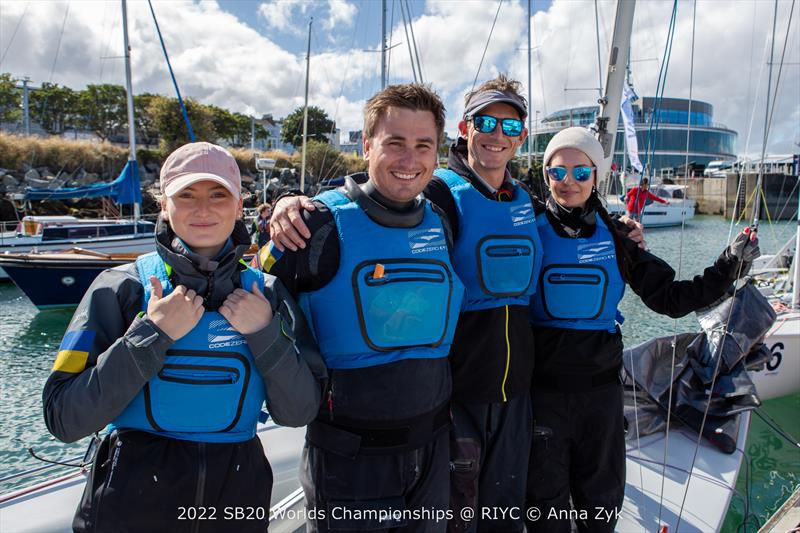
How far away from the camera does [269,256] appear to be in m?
1.71

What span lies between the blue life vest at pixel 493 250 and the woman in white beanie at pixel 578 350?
24 centimetres

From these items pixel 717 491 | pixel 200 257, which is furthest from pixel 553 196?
pixel 717 491

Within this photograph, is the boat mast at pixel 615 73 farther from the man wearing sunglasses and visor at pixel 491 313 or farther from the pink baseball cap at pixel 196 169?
the pink baseball cap at pixel 196 169

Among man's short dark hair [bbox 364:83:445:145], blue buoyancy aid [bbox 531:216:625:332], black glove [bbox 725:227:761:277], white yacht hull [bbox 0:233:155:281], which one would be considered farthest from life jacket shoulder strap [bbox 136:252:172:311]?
white yacht hull [bbox 0:233:155:281]

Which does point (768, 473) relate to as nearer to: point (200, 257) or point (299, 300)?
point (299, 300)

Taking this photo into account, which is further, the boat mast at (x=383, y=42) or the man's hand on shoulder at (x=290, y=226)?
the boat mast at (x=383, y=42)

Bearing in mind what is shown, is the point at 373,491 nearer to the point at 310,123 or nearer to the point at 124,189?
the point at 124,189

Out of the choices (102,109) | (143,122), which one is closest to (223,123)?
(143,122)

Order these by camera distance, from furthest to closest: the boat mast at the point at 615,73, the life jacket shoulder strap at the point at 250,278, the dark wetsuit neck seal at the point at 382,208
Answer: the boat mast at the point at 615,73
the dark wetsuit neck seal at the point at 382,208
the life jacket shoulder strap at the point at 250,278

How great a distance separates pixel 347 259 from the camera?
65.7 inches

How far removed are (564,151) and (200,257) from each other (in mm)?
1730

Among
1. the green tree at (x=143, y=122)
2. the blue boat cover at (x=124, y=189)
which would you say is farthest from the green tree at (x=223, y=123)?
the blue boat cover at (x=124, y=189)

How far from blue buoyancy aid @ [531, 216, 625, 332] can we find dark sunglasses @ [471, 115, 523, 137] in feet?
1.56

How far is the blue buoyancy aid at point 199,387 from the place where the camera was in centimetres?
136
